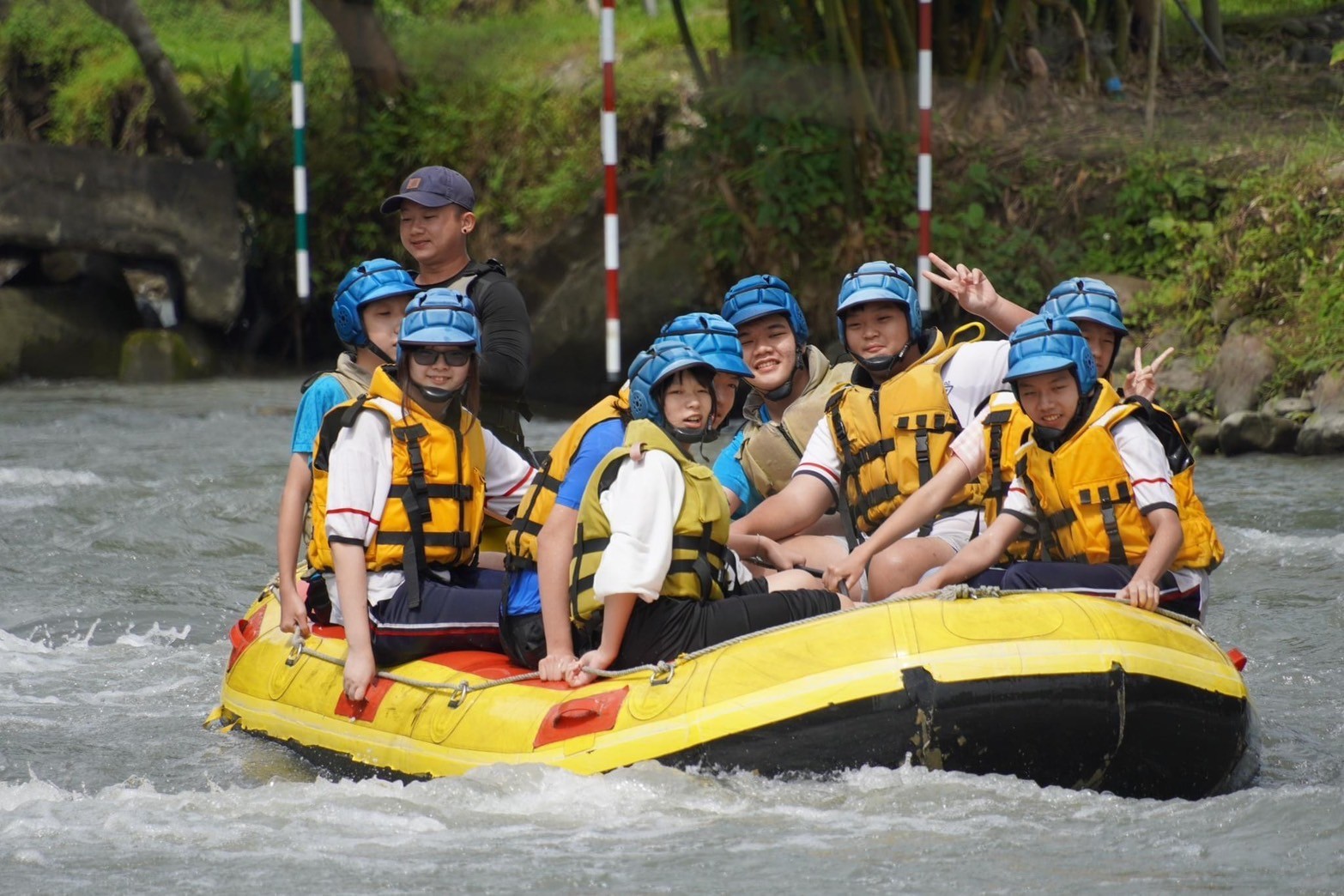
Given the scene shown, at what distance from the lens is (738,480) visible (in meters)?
5.05

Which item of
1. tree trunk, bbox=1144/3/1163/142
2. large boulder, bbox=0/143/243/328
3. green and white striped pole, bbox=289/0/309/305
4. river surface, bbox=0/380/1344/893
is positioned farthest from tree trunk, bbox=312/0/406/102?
river surface, bbox=0/380/1344/893

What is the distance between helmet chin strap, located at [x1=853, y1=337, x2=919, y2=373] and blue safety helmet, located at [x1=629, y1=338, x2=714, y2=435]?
2.55 feet

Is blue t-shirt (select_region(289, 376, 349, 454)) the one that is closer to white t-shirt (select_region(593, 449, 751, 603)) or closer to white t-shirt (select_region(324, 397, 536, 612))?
white t-shirt (select_region(324, 397, 536, 612))

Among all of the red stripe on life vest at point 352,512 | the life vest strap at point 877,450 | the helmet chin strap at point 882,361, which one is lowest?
the red stripe on life vest at point 352,512

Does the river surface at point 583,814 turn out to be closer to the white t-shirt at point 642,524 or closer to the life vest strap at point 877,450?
the white t-shirt at point 642,524

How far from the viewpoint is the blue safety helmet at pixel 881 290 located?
4.52 meters

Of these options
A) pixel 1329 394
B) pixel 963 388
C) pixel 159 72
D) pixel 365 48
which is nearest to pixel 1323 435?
pixel 1329 394

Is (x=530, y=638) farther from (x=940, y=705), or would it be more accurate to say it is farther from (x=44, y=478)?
(x=44, y=478)

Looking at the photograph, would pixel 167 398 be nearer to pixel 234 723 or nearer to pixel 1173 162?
pixel 1173 162

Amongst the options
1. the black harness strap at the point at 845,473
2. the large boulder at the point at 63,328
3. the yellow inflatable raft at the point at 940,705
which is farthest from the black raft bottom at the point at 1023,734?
the large boulder at the point at 63,328

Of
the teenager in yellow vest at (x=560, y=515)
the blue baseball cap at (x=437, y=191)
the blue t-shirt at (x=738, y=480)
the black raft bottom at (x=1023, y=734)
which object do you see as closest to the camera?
the black raft bottom at (x=1023, y=734)

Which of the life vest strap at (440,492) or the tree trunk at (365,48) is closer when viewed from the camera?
the life vest strap at (440,492)

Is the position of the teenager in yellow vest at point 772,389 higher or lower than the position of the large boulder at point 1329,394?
higher

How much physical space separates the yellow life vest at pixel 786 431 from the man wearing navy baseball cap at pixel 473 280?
66 centimetres
